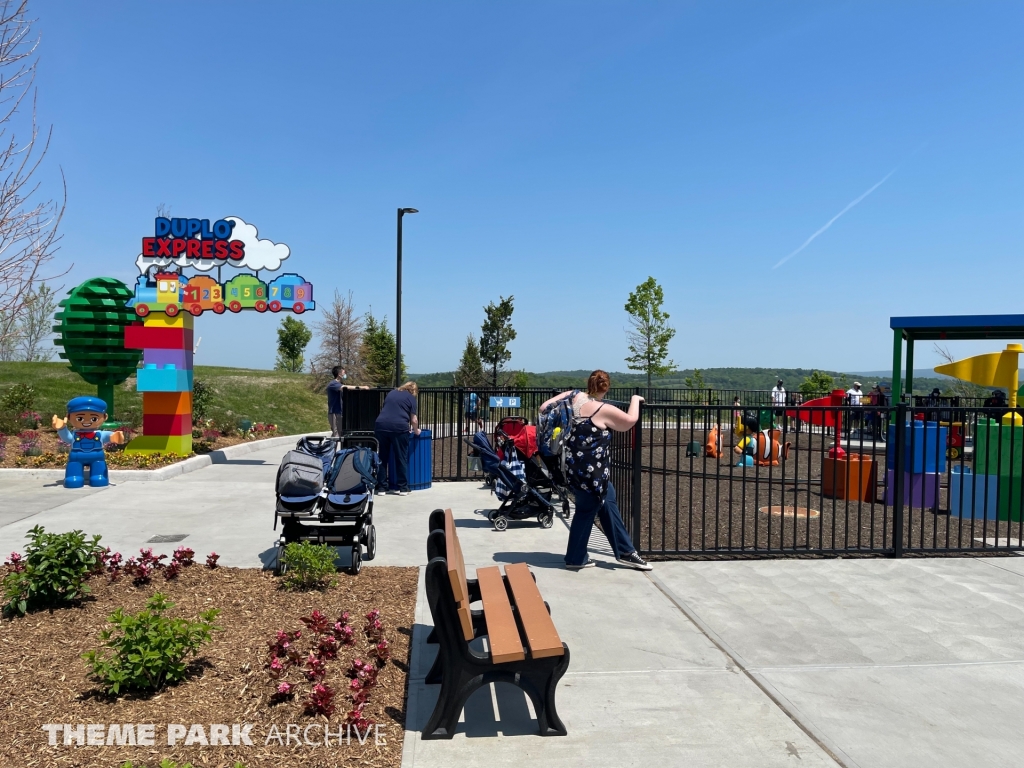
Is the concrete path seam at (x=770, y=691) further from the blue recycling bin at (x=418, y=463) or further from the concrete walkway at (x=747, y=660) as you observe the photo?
the blue recycling bin at (x=418, y=463)

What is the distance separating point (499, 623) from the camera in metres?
4.04

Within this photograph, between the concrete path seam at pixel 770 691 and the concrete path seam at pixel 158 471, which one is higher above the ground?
the concrete path seam at pixel 158 471

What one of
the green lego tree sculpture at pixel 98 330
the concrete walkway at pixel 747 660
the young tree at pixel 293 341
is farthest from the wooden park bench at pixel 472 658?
the young tree at pixel 293 341

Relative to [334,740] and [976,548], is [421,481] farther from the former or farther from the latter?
[334,740]

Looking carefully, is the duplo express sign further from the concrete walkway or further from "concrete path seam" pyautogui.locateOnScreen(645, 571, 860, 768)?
"concrete path seam" pyautogui.locateOnScreen(645, 571, 860, 768)

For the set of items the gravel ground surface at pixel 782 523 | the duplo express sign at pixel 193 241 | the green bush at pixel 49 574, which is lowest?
the gravel ground surface at pixel 782 523

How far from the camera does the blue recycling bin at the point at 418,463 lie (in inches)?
458

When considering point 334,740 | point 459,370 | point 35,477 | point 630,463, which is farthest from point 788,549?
point 459,370

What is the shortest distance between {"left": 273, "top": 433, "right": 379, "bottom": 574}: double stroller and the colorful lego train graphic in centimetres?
1007

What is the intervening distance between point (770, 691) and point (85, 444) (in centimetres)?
1102

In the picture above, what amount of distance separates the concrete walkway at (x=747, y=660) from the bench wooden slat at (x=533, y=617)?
1.58ft

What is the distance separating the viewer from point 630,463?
8.18 m

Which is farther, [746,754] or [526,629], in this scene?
[526,629]

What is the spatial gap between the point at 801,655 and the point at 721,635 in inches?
22.4
